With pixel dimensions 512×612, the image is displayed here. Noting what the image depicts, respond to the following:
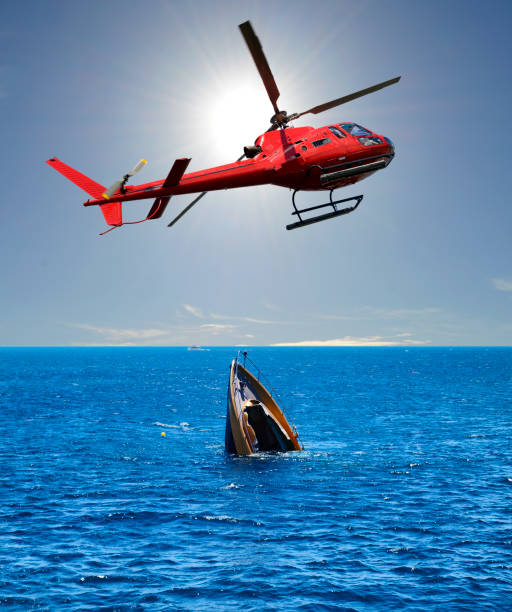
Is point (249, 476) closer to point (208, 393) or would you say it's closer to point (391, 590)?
point (391, 590)

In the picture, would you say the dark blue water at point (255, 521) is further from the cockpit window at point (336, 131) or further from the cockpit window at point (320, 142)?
the cockpit window at point (336, 131)

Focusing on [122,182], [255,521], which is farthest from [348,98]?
[255,521]

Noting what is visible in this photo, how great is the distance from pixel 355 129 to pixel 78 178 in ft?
40.9

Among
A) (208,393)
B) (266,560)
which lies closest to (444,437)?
(266,560)

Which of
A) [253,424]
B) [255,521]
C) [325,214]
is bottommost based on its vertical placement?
[255,521]

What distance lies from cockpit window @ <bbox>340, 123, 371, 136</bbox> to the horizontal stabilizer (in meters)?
11.1

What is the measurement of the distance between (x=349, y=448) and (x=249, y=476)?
561 inches

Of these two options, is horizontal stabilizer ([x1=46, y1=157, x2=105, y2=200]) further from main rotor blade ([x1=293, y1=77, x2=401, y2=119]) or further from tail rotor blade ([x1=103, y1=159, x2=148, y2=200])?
main rotor blade ([x1=293, y1=77, x2=401, y2=119])

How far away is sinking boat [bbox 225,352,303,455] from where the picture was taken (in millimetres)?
43075

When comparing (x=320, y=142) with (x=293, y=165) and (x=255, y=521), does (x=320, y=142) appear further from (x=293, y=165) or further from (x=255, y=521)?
(x=255, y=521)

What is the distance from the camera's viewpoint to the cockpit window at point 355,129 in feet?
77.5

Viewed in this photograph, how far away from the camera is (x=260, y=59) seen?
19.5 metres

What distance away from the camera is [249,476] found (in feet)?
124

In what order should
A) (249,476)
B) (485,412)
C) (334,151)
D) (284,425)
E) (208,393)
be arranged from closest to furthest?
(334,151) → (249,476) → (284,425) → (485,412) → (208,393)
